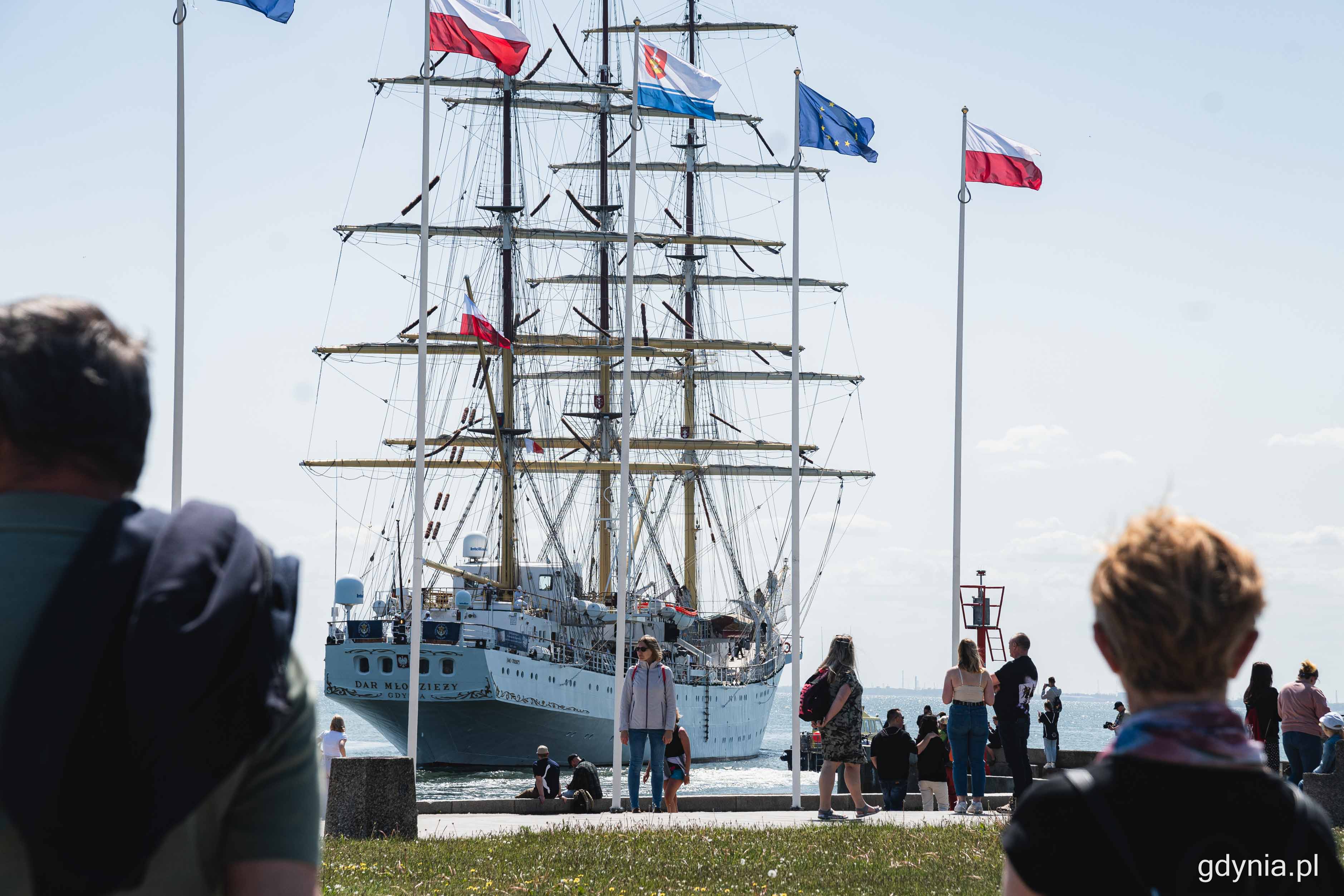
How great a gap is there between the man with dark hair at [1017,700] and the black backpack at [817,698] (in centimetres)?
162

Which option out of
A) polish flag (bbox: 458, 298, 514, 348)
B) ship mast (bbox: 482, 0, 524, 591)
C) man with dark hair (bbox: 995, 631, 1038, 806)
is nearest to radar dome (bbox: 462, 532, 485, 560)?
ship mast (bbox: 482, 0, 524, 591)

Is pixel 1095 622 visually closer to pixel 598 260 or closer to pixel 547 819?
pixel 547 819

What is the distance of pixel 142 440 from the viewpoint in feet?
7.87

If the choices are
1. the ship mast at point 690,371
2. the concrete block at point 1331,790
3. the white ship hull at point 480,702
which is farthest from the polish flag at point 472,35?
the ship mast at point 690,371

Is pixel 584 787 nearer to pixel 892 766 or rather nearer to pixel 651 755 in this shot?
pixel 651 755

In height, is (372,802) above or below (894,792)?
above

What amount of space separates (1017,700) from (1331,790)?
9.46 ft

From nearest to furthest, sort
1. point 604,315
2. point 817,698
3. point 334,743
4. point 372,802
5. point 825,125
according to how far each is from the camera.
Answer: point 372,802
point 817,698
point 334,743
point 825,125
point 604,315

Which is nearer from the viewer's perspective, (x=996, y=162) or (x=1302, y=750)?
(x=1302, y=750)

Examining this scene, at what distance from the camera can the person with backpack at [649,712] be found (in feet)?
52.0

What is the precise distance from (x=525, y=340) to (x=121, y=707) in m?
57.5

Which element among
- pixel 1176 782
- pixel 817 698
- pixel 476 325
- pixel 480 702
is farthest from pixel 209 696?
pixel 480 702

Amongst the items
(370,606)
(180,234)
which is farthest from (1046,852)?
(370,606)

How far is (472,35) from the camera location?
21.6 metres
